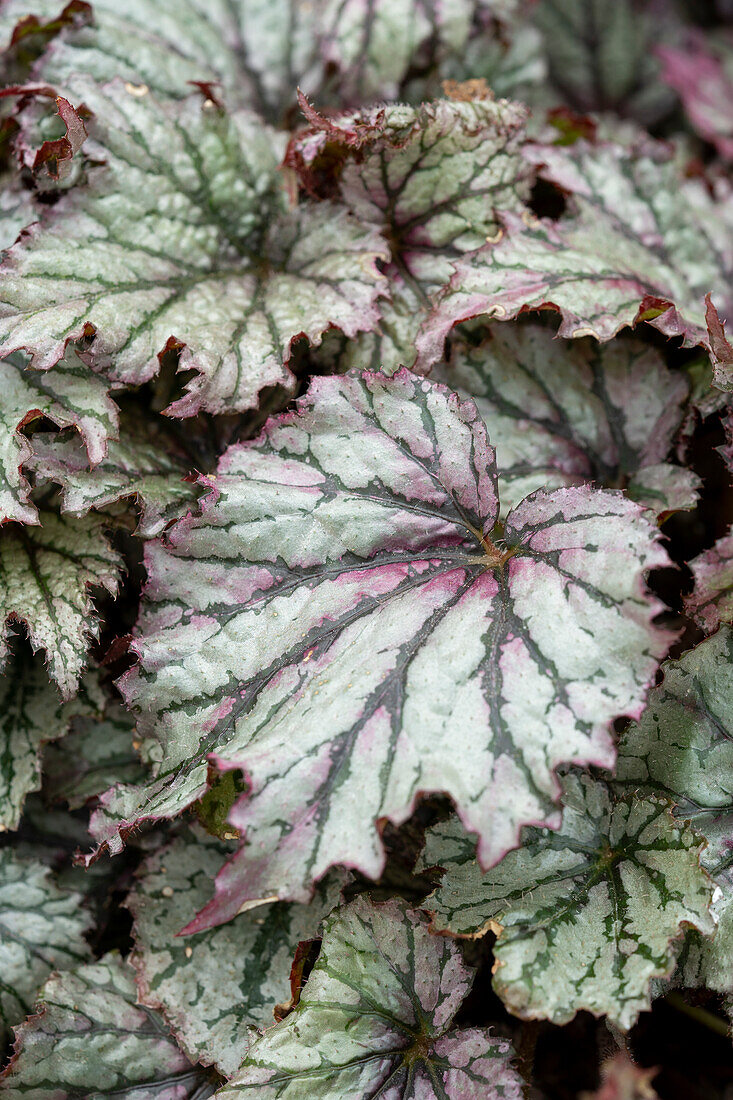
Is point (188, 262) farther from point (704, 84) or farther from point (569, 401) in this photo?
point (704, 84)

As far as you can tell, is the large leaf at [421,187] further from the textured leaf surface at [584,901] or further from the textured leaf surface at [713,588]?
the textured leaf surface at [584,901]

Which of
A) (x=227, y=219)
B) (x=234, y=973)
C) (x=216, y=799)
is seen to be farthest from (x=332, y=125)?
(x=234, y=973)

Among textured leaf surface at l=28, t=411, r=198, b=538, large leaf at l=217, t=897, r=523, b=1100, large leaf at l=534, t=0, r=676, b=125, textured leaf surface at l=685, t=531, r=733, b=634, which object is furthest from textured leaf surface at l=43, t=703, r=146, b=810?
large leaf at l=534, t=0, r=676, b=125

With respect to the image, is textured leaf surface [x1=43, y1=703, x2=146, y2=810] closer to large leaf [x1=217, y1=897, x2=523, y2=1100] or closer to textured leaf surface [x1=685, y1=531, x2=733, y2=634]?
large leaf [x1=217, y1=897, x2=523, y2=1100]

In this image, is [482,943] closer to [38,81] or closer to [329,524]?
[329,524]

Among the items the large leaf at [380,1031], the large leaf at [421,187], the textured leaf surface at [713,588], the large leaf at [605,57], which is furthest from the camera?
the large leaf at [605,57]

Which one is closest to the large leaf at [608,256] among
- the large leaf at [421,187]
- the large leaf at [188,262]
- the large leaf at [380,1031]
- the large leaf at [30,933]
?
the large leaf at [421,187]
